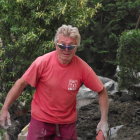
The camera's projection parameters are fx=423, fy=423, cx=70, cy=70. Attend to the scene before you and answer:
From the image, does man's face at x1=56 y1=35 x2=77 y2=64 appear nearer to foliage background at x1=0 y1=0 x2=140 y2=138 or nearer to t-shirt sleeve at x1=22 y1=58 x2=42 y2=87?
t-shirt sleeve at x1=22 y1=58 x2=42 y2=87

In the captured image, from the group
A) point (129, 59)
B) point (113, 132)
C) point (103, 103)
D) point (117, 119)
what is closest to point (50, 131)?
point (103, 103)

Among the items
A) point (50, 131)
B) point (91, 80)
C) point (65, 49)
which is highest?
point (65, 49)

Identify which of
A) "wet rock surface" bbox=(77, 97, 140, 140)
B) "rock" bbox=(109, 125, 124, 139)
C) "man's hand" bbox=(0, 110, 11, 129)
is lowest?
"wet rock surface" bbox=(77, 97, 140, 140)

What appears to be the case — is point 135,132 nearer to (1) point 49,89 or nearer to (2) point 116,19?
(1) point 49,89

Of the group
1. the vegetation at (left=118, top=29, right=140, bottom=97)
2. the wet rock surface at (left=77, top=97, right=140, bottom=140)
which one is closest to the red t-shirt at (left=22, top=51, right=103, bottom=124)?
the wet rock surface at (left=77, top=97, right=140, bottom=140)

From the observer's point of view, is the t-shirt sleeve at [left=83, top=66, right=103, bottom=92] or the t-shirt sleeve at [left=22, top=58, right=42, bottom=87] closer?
the t-shirt sleeve at [left=22, top=58, right=42, bottom=87]

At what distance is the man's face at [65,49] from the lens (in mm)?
3963

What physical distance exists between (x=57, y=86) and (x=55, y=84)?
3cm

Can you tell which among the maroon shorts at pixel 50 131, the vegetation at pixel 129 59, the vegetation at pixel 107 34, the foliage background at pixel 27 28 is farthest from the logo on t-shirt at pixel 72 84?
the vegetation at pixel 107 34

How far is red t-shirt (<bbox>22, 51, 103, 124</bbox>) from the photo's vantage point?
3.98 m

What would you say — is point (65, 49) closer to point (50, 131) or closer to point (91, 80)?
point (91, 80)

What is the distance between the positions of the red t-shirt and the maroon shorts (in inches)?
2.5

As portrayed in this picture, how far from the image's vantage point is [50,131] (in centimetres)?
418

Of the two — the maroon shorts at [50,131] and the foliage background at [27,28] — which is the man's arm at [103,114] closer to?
the maroon shorts at [50,131]
